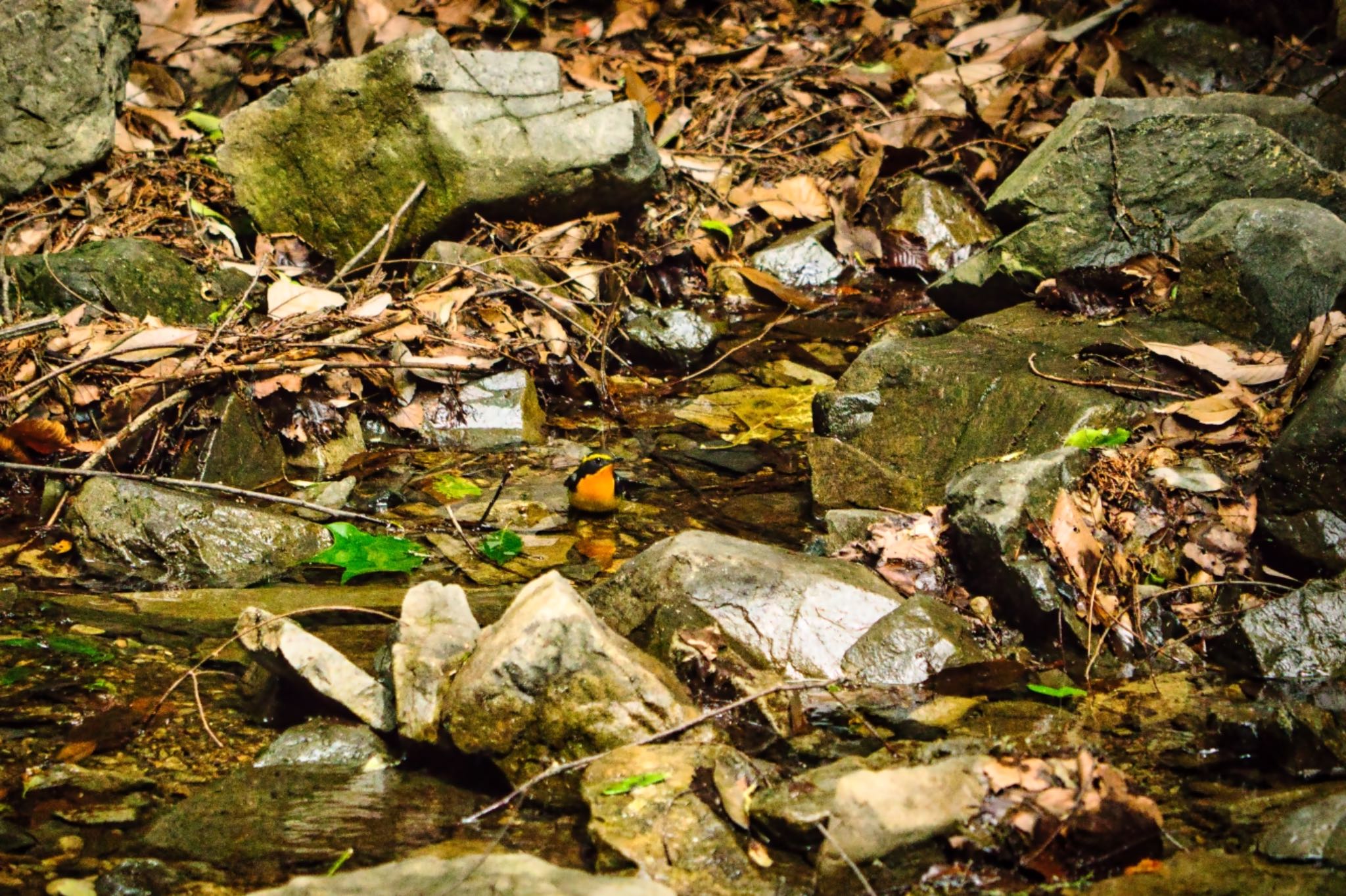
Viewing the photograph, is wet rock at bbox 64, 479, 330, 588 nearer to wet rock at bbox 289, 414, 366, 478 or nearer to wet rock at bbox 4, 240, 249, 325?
wet rock at bbox 289, 414, 366, 478

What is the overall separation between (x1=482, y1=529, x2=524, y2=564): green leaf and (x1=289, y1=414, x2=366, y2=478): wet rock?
1.15 metres

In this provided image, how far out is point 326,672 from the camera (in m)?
3.07

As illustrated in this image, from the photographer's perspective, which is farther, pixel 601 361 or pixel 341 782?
pixel 601 361

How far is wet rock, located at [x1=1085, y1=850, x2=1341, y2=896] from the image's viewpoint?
2.24 m

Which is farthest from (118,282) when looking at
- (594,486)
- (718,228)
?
(718,228)

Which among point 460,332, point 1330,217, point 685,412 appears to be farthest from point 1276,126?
point 460,332

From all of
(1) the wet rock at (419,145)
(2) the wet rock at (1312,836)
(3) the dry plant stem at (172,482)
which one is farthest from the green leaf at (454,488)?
(2) the wet rock at (1312,836)

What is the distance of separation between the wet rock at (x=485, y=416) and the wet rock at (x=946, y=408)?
1540 millimetres

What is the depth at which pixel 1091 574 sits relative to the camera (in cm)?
364

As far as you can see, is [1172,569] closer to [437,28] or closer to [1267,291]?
[1267,291]

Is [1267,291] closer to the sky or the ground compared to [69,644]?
closer to the sky

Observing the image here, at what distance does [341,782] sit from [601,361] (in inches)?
146

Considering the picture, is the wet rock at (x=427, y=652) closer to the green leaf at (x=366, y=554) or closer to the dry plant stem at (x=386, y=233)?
the green leaf at (x=366, y=554)

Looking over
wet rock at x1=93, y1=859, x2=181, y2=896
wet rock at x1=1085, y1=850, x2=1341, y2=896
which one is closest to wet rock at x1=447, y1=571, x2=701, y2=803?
wet rock at x1=93, y1=859, x2=181, y2=896
